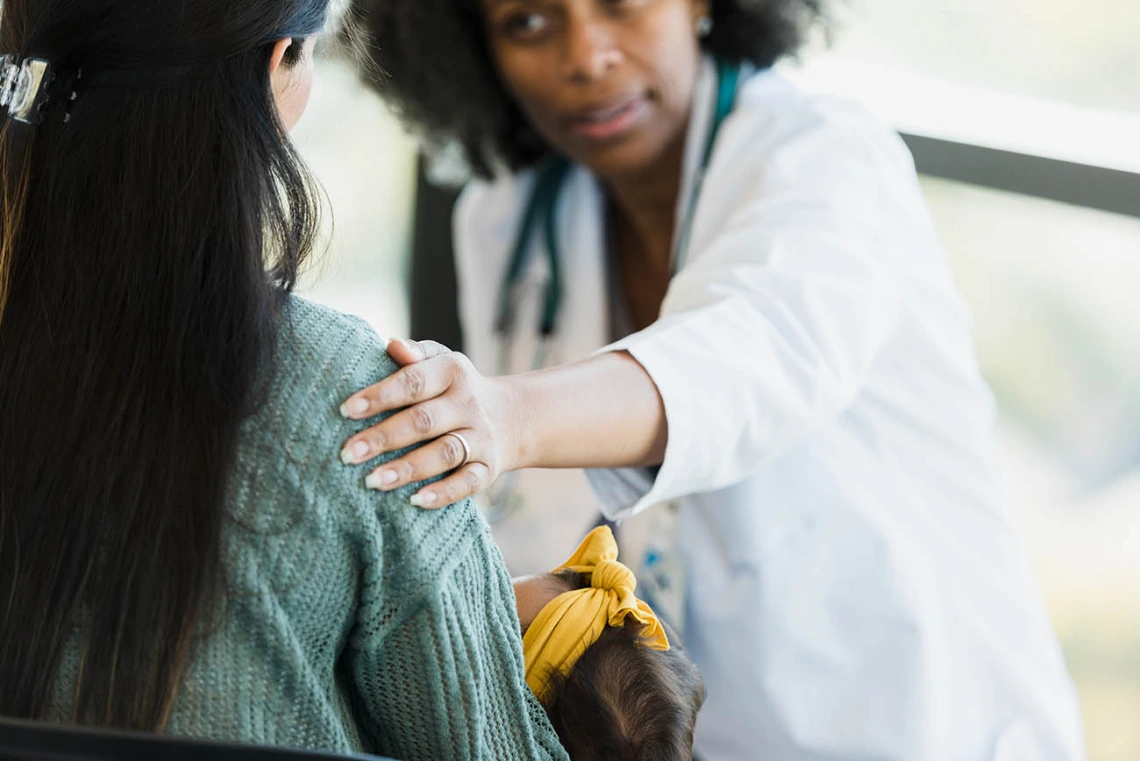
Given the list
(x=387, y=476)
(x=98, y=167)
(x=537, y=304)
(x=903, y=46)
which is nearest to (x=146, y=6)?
(x=98, y=167)

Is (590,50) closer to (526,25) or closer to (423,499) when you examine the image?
(526,25)

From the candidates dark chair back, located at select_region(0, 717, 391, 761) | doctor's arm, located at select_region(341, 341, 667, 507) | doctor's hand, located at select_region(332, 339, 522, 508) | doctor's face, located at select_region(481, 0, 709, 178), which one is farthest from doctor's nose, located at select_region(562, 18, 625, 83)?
dark chair back, located at select_region(0, 717, 391, 761)

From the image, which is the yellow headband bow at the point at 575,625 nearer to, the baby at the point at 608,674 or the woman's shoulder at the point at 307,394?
the baby at the point at 608,674

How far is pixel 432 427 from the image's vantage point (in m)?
0.76

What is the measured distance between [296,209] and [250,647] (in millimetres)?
256

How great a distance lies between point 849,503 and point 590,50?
22.6 inches

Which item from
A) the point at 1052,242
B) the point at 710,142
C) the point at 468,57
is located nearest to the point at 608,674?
the point at 710,142

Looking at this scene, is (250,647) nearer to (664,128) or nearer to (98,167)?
(98,167)

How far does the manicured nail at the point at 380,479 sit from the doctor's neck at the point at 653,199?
90cm

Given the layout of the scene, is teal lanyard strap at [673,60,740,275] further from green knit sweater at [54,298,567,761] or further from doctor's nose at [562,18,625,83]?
green knit sweater at [54,298,567,761]

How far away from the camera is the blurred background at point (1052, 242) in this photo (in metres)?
1.71

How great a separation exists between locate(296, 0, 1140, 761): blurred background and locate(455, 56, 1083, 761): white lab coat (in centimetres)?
44

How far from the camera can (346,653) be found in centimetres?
74

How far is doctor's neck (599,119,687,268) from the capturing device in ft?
5.13
